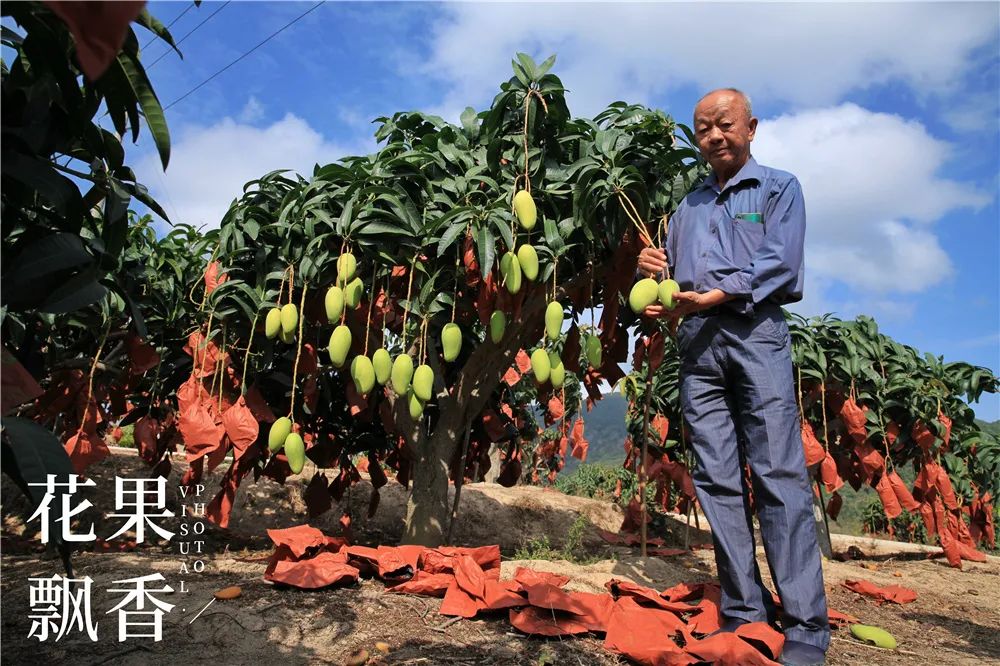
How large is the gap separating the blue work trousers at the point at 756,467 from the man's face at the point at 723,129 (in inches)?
16.4

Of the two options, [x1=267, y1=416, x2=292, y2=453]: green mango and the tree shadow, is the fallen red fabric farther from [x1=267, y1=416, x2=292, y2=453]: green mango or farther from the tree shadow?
[x1=267, y1=416, x2=292, y2=453]: green mango

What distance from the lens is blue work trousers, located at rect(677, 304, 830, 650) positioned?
67.3 inches

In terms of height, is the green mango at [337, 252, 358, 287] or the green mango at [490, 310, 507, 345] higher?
the green mango at [337, 252, 358, 287]

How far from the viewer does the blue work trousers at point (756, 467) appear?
1.71 metres

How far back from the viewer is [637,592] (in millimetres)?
2021

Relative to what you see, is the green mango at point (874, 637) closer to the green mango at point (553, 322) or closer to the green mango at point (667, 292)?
the green mango at point (667, 292)

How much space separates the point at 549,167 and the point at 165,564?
1.79 meters

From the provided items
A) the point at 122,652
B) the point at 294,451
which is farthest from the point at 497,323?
the point at 122,652

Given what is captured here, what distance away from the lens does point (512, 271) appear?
5.76ft

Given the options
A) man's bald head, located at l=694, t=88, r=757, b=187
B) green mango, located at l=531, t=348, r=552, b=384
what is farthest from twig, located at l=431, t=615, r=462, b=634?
man's bald head, located at l=694, t=88, r=757, b=187

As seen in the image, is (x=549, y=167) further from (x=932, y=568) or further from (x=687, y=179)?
(x=932, y=568)

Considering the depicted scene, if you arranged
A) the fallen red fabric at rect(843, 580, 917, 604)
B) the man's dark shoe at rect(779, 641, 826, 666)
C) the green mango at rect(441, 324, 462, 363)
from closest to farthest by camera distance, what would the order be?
the man's dark shoe at rect(779, 641, 826, 666) → the green mango at rect(441, 324, 462, 363) → the fallen red fabric at rect(843, 580, 917, 604)

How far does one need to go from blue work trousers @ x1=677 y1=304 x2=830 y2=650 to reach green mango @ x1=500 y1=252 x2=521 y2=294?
0.52m

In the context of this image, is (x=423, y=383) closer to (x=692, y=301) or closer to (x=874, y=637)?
(x=692, y=301)
